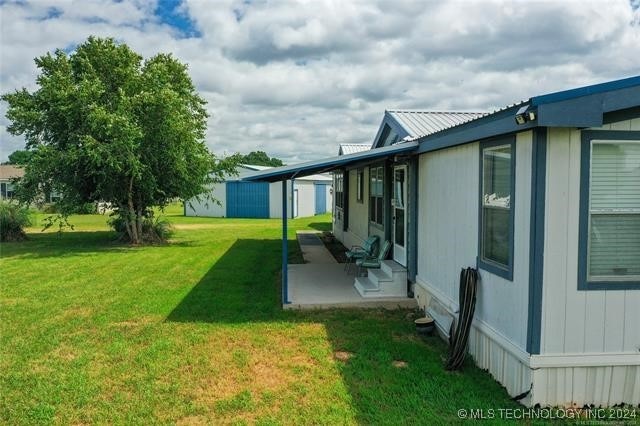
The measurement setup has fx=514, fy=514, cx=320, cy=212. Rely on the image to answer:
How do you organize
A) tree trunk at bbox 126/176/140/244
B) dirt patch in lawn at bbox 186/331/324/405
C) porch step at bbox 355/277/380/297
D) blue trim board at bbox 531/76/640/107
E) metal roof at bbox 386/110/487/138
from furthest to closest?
1. tree trunk at bbox 126/176/140/244
2. metal roof at bbox 386/110/487/138
3. porch step at bbox 355/277/380/297
4. dirt patch in lawn at bbox 186/331/324/405
5. blue trim board at bbox 531/76/640/107

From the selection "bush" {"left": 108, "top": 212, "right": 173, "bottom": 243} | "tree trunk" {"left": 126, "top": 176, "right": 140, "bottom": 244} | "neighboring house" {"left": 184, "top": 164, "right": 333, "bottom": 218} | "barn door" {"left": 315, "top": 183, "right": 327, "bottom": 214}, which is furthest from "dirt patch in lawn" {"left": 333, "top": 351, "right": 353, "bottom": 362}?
"barn door" {"left": 315, "top": 183, "right": 327, "bottom": 214}

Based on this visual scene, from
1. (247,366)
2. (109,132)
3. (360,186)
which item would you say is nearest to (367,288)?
(247,366)

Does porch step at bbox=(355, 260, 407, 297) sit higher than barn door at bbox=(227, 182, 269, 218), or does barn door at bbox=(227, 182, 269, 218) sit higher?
barn door at bbox=(227, 182, 269, 218)

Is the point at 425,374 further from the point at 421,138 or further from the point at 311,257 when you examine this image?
the point at 311,257

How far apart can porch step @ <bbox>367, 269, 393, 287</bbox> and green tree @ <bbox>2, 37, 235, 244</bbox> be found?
829 centimetres

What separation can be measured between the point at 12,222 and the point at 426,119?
14.7 m

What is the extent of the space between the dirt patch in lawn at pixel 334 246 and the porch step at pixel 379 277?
12.0 feet

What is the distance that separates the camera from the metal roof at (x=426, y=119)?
329 inches

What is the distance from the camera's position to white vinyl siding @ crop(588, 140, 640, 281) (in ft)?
13.9

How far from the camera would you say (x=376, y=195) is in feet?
36.4

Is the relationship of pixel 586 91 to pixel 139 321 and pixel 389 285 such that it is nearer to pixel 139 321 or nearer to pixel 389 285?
pixel 389 285

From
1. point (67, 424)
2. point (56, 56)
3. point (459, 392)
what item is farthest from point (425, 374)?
point (56, 56)

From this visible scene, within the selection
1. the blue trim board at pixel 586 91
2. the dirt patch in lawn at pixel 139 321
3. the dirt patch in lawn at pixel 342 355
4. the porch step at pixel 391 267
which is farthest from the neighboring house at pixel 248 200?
the blue trim board at pixel 586 91

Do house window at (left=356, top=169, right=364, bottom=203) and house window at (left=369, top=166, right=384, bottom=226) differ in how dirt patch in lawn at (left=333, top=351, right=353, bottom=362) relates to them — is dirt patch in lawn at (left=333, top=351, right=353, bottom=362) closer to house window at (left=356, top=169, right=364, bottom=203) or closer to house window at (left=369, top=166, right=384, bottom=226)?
house window at (left=369, top=166, right=384, bottom=226)
